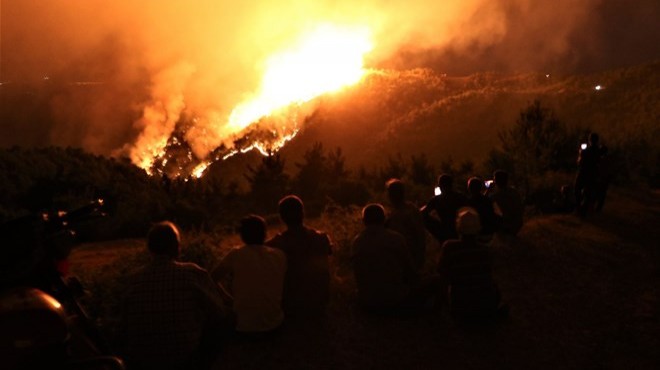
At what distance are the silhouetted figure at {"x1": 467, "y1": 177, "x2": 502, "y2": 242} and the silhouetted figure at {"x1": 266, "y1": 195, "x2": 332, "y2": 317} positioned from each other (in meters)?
3.07

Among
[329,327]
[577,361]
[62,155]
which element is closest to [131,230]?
[62,155]

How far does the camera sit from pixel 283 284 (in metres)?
6.64

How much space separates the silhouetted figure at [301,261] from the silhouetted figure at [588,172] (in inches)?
337

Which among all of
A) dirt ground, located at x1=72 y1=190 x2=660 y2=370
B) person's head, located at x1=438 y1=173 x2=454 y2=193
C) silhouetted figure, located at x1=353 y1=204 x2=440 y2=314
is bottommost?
dirt ground, located at x1=72 y1=190 x2=660 y2=370

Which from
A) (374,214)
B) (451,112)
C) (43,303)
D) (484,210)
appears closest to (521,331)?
(374,214)

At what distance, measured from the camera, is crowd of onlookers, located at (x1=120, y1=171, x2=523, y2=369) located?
4.70m

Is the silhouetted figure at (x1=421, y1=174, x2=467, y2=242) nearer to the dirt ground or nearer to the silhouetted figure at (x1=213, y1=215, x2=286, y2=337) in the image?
the dirt ground

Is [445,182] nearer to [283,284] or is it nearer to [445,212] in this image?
[445,212]

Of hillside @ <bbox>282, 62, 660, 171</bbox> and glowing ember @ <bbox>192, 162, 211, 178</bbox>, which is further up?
hillside @ <bbox>282, 62, 660, 171</bbox>

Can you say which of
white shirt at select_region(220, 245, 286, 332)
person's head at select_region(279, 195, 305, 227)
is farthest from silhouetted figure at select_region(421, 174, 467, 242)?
white shirt at select_region(220, 245, 286, 332)

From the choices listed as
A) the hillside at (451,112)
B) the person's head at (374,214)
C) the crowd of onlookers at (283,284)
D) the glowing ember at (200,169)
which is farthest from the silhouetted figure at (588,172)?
the hillside at (451,112)

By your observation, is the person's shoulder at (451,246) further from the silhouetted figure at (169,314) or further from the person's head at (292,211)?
the silhouetted figure at (169,314)

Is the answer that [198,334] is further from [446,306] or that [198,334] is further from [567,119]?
[567,119]

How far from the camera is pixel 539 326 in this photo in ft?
24.1
